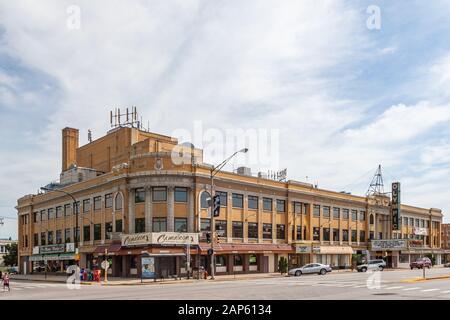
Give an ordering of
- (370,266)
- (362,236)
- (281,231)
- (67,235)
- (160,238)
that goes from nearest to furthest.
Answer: (160,238)
(370,266)
(281,231)
(67,235)
(362,236)

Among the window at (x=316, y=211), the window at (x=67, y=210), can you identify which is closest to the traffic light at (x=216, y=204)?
the window at (x=316, y=211)

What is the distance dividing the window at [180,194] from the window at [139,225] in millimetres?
4531

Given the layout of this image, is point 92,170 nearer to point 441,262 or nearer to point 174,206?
point 174,206

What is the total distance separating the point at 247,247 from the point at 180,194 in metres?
11.6

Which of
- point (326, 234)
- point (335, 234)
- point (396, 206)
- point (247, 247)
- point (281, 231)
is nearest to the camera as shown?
point (247, 247)

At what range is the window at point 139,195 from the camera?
5951 cm

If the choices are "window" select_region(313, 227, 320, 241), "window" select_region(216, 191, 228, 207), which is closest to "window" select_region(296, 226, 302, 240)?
"window" select_region(313, 227, 320, 241)

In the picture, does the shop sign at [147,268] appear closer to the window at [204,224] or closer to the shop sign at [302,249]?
the window at [204,224]

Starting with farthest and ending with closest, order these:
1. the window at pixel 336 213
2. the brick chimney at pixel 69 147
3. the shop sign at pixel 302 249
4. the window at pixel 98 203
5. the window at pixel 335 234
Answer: the brick chimney at pixel 69 147 → the window at pixel 336 213 → the window at pixel 335 234 → the shop sign at pixel 302 249 → the window at pixel 98 203

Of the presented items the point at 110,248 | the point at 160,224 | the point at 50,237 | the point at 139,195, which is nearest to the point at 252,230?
the point at 160,224

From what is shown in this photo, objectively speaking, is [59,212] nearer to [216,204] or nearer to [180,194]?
[180,194]

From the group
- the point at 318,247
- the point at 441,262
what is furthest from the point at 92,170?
the point at 441,262

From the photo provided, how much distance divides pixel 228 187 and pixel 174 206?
317 inches

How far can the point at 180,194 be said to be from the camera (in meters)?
59.4
